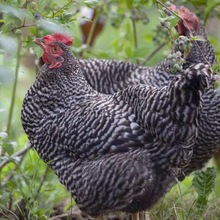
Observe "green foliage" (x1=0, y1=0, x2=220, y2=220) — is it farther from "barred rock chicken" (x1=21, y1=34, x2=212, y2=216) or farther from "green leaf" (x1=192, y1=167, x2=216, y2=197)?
"barred rock chicken" (x1=21, y1=34, x2=212, y2=216)

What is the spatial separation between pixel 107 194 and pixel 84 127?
14.4 inches

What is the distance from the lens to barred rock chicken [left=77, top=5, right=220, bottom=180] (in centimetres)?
372

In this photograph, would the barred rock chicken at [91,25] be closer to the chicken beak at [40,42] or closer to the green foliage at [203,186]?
the chicken beak at [40,42]

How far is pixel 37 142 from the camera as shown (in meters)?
3.46

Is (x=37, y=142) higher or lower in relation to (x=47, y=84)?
lower

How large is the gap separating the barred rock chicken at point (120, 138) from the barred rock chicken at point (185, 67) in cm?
50

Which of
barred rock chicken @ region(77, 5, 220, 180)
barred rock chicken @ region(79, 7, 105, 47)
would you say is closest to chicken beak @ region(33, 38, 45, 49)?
barred rock chicken @ region(77, 5, 220, 180)

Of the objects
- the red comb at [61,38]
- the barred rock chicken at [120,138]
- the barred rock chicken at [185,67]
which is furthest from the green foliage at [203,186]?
the red comb at [61,38]

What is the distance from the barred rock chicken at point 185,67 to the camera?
372cm

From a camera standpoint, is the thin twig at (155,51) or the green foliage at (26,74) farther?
the thin twig at (155,51)

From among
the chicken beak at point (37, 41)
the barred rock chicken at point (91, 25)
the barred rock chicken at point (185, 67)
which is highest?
the chicken beak at point (37, 41)

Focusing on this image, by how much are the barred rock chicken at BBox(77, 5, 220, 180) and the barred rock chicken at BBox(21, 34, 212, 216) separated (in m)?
0.50

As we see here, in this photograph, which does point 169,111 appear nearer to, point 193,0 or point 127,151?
point 127,151

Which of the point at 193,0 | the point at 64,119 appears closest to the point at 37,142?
the point at 64,119
